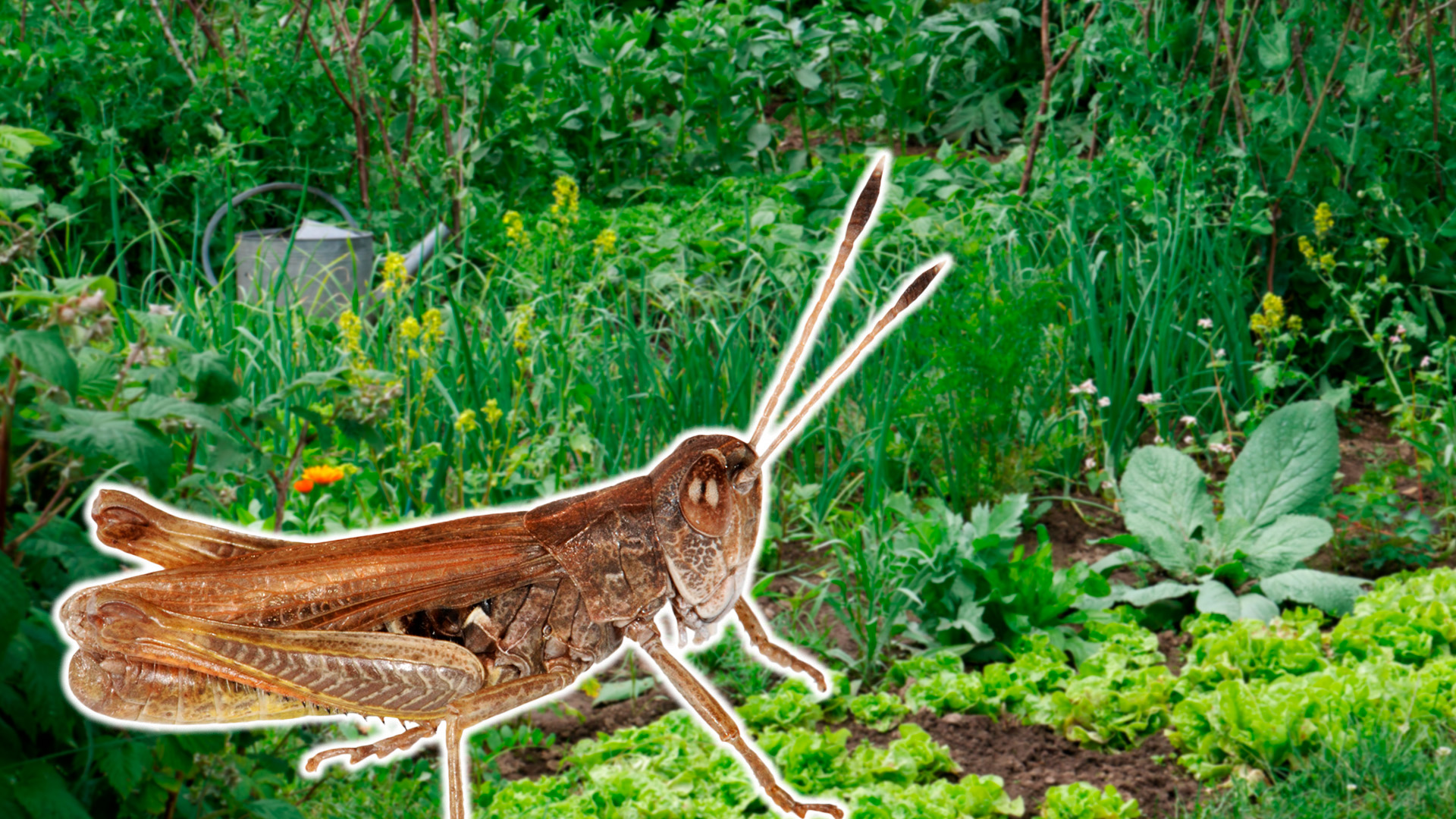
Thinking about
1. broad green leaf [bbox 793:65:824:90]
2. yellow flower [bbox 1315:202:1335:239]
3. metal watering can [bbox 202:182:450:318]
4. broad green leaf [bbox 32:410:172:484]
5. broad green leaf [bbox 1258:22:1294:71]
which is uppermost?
broad green leaf [bbox 32:410:172:484]

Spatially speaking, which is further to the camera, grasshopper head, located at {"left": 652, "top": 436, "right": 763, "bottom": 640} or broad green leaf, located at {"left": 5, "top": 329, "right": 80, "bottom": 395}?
broad green leaf, located at {"left": 5, "top": 329, "right": 80, "bottom": 395}

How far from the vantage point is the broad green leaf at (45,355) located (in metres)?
1.40

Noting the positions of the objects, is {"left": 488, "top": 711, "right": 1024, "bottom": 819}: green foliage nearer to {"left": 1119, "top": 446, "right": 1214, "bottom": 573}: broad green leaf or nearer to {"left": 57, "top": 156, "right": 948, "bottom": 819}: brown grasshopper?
{"left": 1119, "top": 446, "right": 1214, "bottom": 573}: broad green leaf

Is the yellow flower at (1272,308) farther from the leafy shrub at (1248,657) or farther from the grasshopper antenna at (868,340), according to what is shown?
the grasshopper antenna at (868,340)

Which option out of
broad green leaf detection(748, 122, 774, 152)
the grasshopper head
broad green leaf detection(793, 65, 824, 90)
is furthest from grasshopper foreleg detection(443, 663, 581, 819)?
broad green leaf detection(793, 65, 824, 90)

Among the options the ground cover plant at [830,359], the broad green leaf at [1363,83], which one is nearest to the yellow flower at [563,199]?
the ground cover plant at [830,359]

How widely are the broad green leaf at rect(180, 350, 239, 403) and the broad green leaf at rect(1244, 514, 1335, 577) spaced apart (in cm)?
282

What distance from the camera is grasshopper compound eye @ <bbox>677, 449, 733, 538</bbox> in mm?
851

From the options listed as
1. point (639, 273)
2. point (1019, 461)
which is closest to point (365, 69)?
point (639, 273)

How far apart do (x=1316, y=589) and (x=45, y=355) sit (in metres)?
3.12

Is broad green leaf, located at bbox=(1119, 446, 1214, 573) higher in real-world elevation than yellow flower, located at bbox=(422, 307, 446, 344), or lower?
lower

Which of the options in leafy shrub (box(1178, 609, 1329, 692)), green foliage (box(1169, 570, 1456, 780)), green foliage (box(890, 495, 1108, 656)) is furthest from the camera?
green foliage (box(890, 495, 1108, 656))

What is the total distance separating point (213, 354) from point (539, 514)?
112 centimetres

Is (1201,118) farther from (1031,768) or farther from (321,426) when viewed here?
(321,426)
